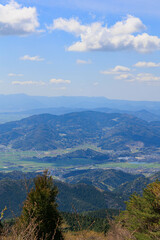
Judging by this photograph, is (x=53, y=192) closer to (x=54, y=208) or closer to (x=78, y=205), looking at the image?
(x=54, y=208)

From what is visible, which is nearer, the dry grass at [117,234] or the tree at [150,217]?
the dry grass at [117,234]

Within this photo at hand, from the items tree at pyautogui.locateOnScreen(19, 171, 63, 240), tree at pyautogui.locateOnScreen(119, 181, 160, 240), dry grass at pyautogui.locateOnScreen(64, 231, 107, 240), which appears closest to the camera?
dry grass at pyautogui.locateOnScreen(64, 231, 107, 240)

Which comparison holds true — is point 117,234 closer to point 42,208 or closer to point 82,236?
point 82,236

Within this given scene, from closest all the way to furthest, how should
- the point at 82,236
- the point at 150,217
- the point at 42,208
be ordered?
the point at 82,236 < the point at 42,208 < the point at 150,217

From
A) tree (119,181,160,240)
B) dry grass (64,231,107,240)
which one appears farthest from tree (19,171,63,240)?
tree (119,181,160,240)

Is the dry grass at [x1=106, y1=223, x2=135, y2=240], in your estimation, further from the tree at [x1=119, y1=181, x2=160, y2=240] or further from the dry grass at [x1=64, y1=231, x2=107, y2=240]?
the dry grass at [x1=64, y1=231, x2=107, y2=240]

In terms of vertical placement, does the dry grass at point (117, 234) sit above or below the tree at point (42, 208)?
below

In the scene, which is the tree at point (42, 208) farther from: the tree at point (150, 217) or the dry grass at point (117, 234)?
the tree at point (150, 217)

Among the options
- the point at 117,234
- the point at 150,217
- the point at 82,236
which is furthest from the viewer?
the point at 150,217

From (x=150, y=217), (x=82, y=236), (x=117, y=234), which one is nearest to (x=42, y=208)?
(x=82, y=236)

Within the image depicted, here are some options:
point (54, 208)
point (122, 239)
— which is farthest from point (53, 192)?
point (122, 239)

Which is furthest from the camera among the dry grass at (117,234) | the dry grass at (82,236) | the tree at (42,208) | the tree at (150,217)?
the tree at (150,217)

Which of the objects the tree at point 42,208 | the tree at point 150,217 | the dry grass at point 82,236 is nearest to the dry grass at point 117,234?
the tree at point 150,217

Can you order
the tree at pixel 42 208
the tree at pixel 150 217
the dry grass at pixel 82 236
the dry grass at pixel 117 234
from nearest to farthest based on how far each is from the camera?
the dry grass at pixel 82 236, the tree at pixel 42 208, the dry grass at pixel 117 234, the tree at pixel 150 217
